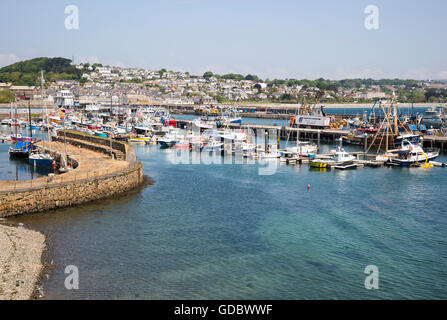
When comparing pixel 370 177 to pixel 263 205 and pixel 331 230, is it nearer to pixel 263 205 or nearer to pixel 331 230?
pixel 263 205

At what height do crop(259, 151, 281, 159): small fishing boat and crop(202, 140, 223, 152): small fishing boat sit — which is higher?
crop(202, 140, 223, 152): small fishing boat

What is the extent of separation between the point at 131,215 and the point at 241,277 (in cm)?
1134

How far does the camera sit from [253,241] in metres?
23.2

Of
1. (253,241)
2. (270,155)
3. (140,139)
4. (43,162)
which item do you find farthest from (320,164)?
(140,139)

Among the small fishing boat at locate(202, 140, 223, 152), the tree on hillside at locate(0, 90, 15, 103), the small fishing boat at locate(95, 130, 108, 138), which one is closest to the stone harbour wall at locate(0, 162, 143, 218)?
the small fishing boat at locate(202, 140, 223, 152)

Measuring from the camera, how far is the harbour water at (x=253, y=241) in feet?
57.9

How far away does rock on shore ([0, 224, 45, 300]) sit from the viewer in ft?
52.1

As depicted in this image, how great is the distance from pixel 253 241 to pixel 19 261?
1170 cm

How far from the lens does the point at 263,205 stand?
1220 inches

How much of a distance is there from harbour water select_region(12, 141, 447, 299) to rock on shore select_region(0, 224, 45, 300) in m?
0.64

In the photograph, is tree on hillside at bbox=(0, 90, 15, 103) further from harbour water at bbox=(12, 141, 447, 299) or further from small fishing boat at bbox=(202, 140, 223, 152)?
harbour water at bbox=(12, 141, 447, 299)

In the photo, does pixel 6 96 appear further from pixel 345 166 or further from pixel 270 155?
pixel 345 166

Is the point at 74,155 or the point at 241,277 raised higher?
the point at 74,155
